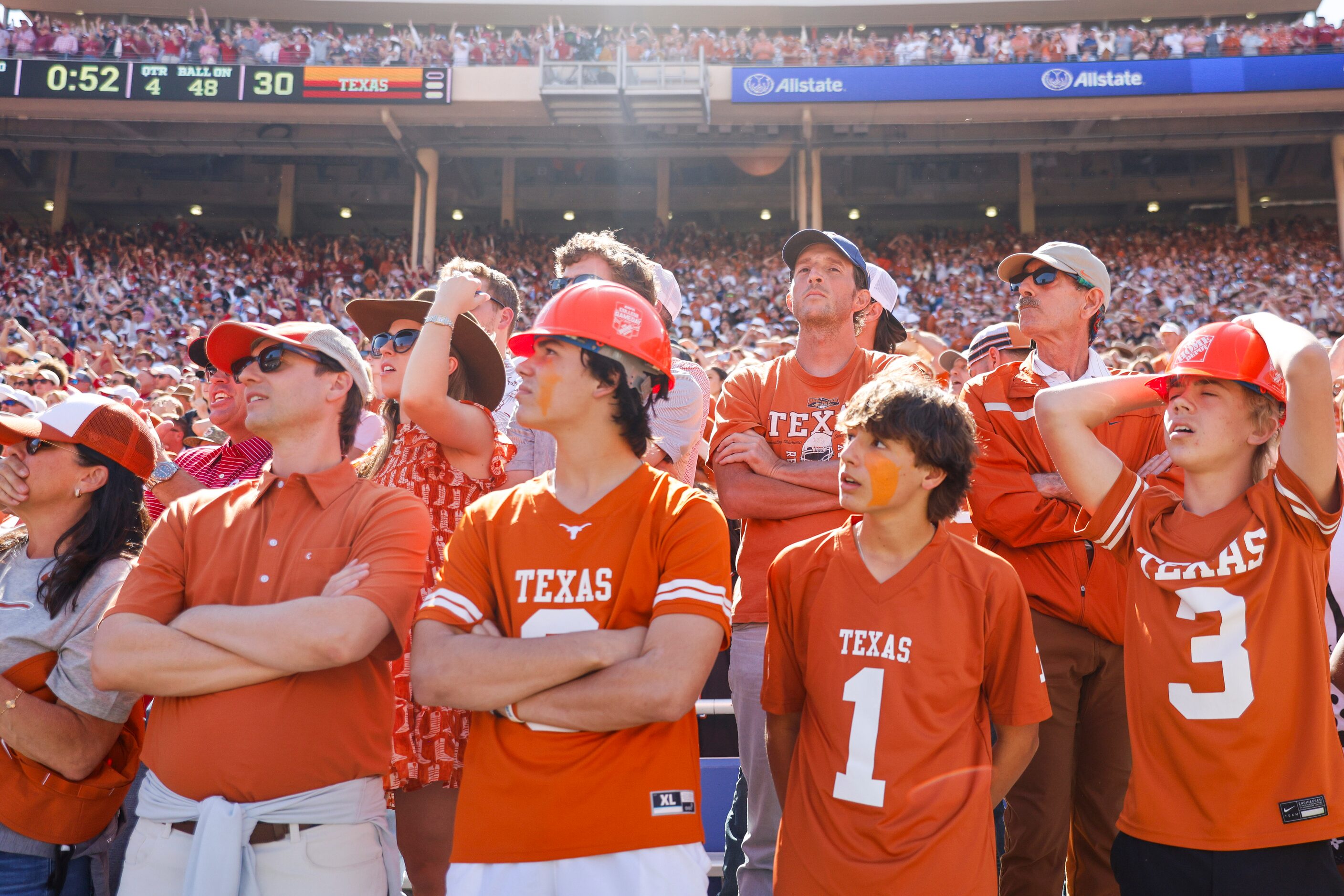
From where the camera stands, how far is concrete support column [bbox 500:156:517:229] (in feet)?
89.2

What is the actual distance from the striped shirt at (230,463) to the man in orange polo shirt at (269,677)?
115 cm

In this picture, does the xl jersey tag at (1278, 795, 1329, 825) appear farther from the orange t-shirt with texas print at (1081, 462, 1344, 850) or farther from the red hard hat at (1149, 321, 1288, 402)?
the red hard hat at (1149, 321, 1288, 402)

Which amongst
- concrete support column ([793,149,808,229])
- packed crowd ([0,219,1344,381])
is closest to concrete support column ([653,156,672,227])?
packed crowd ([0,219,1344,381])

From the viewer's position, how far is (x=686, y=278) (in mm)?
22828

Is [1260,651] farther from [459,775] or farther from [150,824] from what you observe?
[150,824]

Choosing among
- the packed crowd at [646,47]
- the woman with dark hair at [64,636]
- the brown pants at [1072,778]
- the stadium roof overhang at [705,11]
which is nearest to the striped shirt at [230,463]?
the woman with dark hair at [64,636]

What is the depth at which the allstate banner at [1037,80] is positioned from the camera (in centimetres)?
2102

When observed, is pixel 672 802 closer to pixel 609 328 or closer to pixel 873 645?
pixel 873 645

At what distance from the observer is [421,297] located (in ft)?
11.2

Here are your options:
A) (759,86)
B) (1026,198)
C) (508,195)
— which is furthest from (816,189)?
(508,195)

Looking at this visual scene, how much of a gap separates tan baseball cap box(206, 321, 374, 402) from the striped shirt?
93 centimetres

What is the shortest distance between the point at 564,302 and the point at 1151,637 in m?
1.74

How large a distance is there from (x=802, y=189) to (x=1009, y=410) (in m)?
21.2

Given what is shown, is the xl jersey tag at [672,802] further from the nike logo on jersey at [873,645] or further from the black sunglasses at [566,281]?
the black sunglasses at [566,281]
